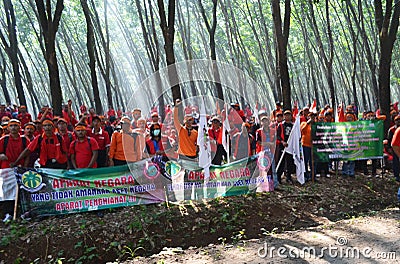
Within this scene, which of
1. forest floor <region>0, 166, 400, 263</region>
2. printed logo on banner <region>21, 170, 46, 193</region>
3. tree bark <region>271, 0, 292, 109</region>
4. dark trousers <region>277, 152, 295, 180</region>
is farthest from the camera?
tree bark <region>271, 0, 292, 109</region>

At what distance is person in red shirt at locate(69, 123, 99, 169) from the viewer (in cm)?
794

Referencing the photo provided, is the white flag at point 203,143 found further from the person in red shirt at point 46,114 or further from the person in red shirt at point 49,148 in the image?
the person in red shirt at point 46,114

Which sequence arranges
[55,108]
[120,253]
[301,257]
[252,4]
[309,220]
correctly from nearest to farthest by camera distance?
[301,257], [120,253], [309,220], [55,108], [252,4]

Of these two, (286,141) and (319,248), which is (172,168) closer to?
(286,141)

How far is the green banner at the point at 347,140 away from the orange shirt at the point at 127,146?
4.64 metres

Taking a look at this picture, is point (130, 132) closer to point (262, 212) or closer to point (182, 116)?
point (182, 116)

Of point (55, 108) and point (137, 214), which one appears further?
point (55, 108)

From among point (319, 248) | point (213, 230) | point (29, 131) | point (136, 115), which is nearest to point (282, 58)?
point (136, 115)

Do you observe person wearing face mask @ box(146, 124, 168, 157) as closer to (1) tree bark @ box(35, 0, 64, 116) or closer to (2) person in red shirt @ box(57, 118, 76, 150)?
(2) person in red shirt @ box(57, 118, 76, 150)

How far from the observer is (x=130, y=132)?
8.05m

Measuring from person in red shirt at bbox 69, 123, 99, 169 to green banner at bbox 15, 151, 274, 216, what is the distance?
1.38 ft

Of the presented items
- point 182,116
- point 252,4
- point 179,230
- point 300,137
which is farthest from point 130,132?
point 252,4

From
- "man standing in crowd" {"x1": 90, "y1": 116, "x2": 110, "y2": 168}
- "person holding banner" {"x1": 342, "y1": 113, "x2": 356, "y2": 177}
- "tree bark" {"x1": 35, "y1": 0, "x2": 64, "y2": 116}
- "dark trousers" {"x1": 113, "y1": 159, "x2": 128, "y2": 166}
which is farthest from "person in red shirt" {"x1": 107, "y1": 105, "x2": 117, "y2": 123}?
"person holding banner" {"x1": 342, "y1": 113, "x2": 356, "y2": 177}

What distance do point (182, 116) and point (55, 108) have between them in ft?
12.2
